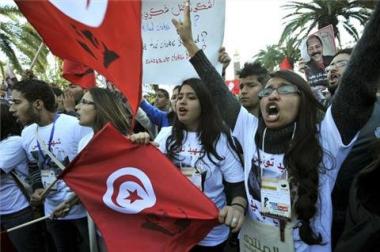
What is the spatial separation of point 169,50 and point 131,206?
1214 mm

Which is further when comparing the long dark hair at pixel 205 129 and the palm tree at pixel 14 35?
the palm tree at pixel 14 35

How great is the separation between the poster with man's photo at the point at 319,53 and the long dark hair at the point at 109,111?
2.61 metres

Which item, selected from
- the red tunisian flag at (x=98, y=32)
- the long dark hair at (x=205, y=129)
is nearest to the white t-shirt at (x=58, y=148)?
the long dark hair at (x=205, y=129)

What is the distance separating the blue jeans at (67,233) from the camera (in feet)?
11.0

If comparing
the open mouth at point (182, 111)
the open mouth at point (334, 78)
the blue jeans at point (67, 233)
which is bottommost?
the blue jeans at point (67, 233)

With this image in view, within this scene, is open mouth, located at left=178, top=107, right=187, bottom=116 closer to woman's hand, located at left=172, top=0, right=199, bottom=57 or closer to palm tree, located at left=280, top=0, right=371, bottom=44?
woman's hand, located at left=172, top=0, right=199, bottom=57

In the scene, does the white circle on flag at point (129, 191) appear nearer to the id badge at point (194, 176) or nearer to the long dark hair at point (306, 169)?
the id badge at point (194, 176)

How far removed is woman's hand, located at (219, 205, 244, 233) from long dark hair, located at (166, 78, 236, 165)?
387mm

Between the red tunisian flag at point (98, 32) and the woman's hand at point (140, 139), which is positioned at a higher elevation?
the red tunisian flag at point (98, 32)

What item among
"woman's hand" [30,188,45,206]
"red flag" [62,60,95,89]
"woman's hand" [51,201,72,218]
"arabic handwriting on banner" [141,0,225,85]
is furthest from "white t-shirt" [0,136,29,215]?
"arabic handwriting on banner" [141,0,225,85]

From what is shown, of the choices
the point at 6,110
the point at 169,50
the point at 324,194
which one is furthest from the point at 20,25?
the point at 324,194

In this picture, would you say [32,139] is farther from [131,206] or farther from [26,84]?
[131,206]

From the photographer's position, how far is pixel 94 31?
6.65 ft

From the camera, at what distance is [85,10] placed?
203cm
